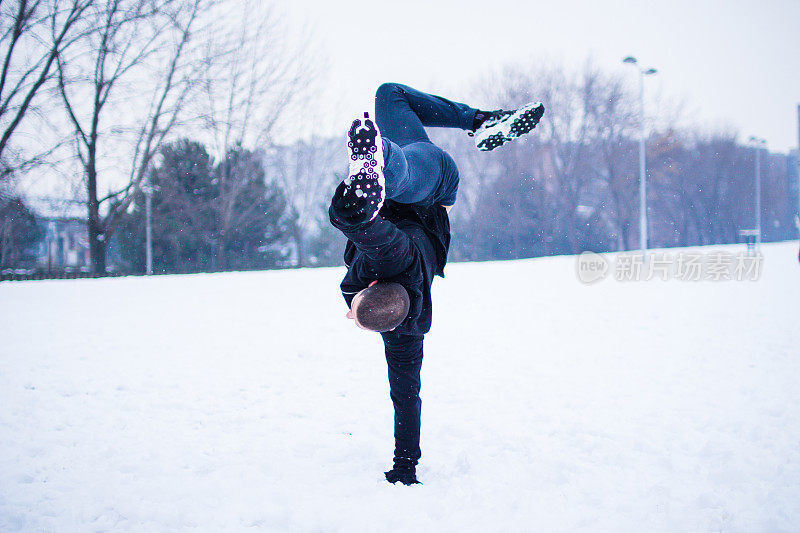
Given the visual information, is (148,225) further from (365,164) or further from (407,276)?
(365,164)

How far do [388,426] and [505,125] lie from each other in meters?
2.02

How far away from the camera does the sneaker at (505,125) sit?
2.73 meters

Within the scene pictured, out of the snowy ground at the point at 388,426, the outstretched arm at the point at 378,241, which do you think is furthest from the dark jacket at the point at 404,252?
the snowy ground at the point at 388,426

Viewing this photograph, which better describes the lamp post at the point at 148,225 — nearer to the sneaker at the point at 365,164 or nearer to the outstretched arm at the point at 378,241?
the outstretched arm at the point at 378,241

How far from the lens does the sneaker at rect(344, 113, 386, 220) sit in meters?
1.61

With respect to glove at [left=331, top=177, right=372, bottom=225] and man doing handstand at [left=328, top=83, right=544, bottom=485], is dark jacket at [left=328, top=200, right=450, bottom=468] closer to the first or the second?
man doing handstand at [left=328, top=83, right=544, bottom=485]

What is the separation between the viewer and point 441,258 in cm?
252

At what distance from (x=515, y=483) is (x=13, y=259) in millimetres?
44583

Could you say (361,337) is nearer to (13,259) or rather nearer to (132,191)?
(132,191)

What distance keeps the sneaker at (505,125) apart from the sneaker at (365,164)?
1232mm

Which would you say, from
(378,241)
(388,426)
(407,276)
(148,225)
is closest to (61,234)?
(148,225)

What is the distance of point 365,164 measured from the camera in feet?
5.32

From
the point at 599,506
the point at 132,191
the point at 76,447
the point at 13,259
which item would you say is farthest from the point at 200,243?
the point at 599,506

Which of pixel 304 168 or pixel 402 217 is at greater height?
pixel 304 168
